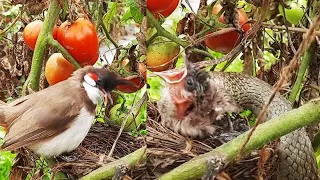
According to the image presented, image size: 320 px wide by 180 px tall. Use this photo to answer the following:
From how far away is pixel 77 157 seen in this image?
71cm

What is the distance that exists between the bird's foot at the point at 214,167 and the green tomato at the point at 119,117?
0.49 ft

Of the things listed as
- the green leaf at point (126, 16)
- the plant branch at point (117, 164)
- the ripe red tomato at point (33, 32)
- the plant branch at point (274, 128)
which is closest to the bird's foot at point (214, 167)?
the plant branch at point (274, 128)

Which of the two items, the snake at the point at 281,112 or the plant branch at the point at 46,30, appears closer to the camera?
the snake at the point at 281,112

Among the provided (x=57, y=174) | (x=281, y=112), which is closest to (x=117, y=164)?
(x=57, y=174)

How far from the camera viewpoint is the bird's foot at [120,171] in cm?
65

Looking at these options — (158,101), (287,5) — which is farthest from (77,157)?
(287,5)

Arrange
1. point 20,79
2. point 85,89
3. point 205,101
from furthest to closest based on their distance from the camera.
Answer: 1. point 20,79
2. point 85,89
3. point 205,101

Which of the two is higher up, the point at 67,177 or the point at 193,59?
the point at 193,59

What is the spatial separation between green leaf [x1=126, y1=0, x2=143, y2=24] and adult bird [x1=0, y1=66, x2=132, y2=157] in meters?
0.07

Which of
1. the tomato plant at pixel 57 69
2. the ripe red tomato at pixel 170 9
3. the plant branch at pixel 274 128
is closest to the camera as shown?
the plant branch at pixel 274 128

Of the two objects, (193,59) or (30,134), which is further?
(30,134)

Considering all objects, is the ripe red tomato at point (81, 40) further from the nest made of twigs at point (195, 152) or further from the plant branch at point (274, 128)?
the plant branch at point (274, 128)

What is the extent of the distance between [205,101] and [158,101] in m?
0.06

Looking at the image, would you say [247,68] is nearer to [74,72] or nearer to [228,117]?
[228,117]
